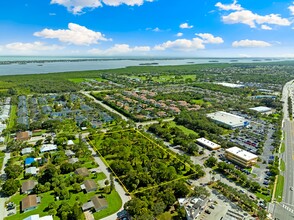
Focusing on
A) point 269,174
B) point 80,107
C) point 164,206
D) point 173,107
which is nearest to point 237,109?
point 173,107

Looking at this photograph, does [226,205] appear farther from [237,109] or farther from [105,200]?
[237,109]

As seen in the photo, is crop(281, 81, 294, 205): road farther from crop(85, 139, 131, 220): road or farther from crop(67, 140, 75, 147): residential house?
crop(67, 140, 75, 147): residential house

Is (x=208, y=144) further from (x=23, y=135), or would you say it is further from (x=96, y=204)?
(x=23, y=135)

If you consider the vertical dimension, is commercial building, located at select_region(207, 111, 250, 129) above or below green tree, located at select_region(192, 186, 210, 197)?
above

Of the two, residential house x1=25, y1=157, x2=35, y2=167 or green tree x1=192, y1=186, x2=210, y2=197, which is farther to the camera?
residential house x1=25, y1=157, x2=35, y2=167

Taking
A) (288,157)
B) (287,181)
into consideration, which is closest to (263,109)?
(288,157)

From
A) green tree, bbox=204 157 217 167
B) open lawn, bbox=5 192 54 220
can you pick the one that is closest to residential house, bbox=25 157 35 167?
open lawn, bbox=5 192 54 220
